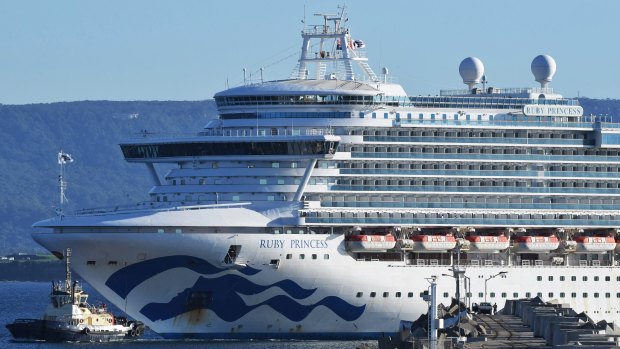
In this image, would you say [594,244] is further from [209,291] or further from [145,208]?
[145,208]

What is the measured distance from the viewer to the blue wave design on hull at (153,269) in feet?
260

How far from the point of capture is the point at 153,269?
7950cm

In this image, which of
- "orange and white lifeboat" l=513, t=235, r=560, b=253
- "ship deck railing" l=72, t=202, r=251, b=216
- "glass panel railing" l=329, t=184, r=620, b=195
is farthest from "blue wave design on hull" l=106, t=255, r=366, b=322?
"orange and white lifeboat" l=513, t=235, r=560, b=253

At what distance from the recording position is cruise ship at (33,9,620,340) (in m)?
79.8

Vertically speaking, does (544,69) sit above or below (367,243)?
above

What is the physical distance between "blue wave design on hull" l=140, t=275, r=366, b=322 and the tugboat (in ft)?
17.6

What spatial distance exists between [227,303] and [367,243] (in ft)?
21.7

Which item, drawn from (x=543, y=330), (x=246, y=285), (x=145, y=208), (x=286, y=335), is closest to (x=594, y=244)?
(x=286, y=335)

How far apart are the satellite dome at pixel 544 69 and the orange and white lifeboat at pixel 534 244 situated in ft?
34.7

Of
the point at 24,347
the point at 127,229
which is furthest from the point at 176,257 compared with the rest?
the point at 24,347

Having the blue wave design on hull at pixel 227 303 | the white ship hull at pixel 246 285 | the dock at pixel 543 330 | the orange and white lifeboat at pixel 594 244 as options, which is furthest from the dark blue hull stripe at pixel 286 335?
the orange and white lifeboat at pixel 594 244

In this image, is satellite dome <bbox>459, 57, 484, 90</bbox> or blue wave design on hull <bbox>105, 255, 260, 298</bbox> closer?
blue wave design on hull <bbox>105, 255, 260, 298</bbox>

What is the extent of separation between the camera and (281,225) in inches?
3157

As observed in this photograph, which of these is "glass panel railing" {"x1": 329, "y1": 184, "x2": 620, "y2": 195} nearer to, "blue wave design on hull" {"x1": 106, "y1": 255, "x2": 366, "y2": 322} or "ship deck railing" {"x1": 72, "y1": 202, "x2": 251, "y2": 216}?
"blue wave design on hull" {"x1": 106, "y1": 255, "x2": 366, "y2": 322}
